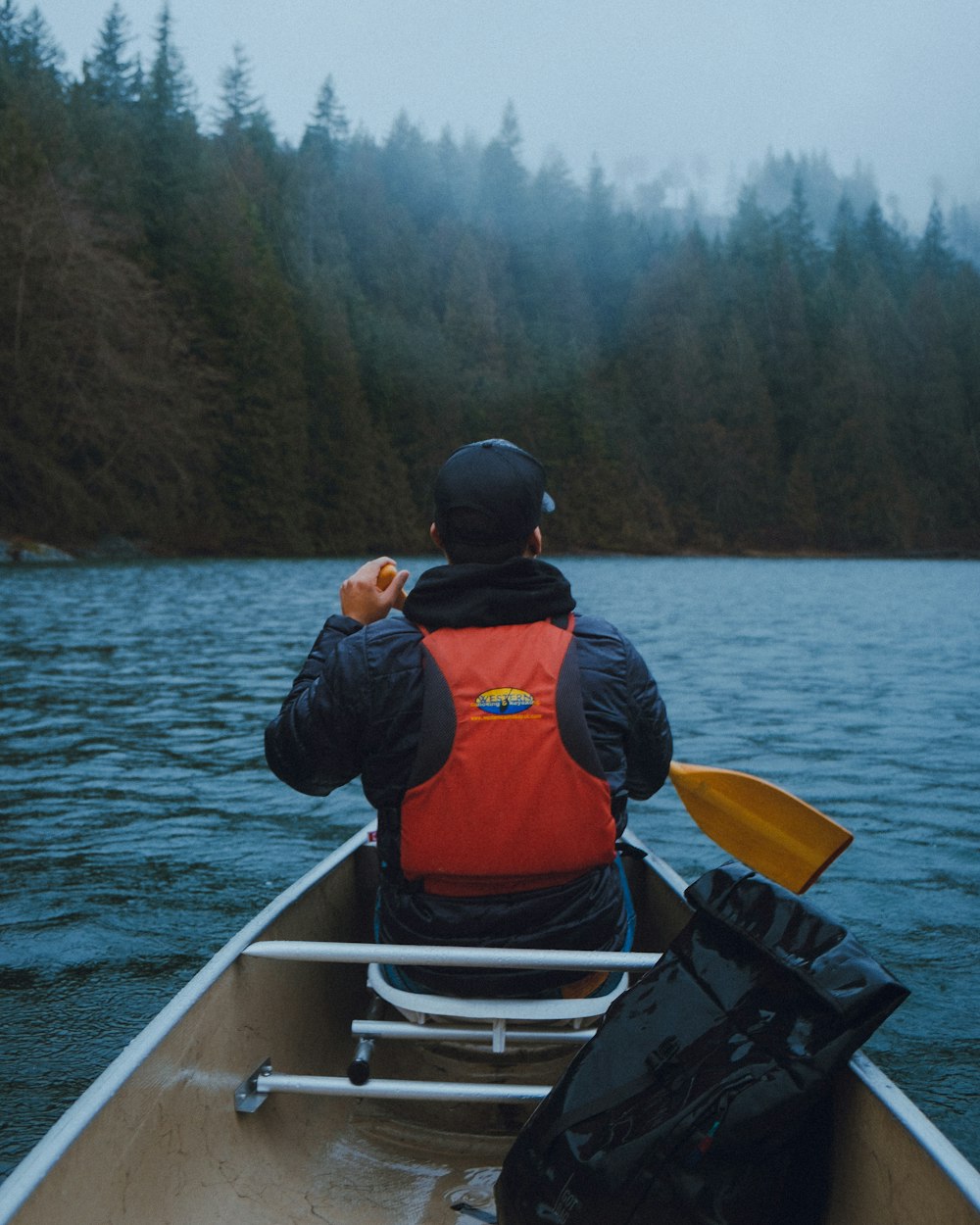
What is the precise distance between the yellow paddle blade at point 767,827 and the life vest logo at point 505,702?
1.94 ft

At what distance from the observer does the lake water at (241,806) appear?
3900 millimetres

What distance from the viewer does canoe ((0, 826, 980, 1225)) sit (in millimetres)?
1706

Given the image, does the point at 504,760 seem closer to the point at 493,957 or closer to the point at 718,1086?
the point at 493,957

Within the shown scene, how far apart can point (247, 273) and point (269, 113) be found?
29.2 m

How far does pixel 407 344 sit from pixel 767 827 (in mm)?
58001

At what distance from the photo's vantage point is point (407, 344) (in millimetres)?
58406

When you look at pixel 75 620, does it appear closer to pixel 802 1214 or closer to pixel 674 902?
pixel 674 902

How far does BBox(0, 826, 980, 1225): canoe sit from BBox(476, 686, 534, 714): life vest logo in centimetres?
54

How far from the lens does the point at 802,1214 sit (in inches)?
74.1

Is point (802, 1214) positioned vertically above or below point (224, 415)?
below

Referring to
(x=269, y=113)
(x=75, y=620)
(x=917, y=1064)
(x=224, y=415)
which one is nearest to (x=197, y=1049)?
(x=917, y=1064)

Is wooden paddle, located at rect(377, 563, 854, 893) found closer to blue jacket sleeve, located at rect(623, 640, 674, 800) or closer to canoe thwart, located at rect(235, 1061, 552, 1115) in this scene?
blue jacket sleeve, located at rect(623, 640, 674, 800)

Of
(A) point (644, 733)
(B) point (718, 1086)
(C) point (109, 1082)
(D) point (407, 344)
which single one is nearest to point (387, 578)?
(A) point (644, 733)

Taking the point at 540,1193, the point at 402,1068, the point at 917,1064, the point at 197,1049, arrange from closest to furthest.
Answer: the point at 540,1193 → the point at 197,1049 → the point at 402,1068 → the point at 917,1064
